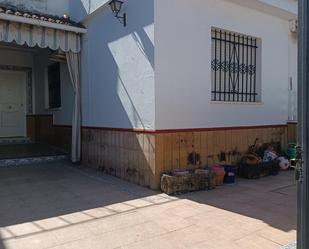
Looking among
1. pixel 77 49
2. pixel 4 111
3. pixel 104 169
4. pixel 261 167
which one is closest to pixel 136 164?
pixel 104 169

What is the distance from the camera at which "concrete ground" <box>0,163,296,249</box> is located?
3803 mm

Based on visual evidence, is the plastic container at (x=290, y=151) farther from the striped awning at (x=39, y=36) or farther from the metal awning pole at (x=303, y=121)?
the metal awning pole at (x=303, y=121)

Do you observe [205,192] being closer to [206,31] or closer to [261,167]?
[261,167]

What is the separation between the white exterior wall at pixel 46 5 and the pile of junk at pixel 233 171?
5.75m

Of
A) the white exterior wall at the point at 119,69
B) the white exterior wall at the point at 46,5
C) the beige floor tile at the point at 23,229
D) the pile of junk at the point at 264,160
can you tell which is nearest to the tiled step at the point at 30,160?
the white exterior wall at the point at 119,69

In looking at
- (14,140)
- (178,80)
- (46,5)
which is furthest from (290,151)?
(14,140)

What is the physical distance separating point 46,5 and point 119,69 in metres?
3.45

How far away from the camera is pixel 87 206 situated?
5129 mm

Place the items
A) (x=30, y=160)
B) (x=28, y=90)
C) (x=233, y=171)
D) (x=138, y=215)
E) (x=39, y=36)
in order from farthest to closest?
(x=28, y=90), (x=30, y=160), (x=39, y=36), (x=233, y=171), (x=138, y=215)

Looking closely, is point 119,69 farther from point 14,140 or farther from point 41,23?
point 14,140

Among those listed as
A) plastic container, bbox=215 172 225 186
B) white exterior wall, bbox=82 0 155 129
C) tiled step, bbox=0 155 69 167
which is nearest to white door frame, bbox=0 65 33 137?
tiled step, bbox=0 155 69 167

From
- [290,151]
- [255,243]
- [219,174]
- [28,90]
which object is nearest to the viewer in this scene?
[255,243]

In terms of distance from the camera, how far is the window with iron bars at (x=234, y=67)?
7273 millimetres

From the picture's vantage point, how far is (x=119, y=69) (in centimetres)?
705
